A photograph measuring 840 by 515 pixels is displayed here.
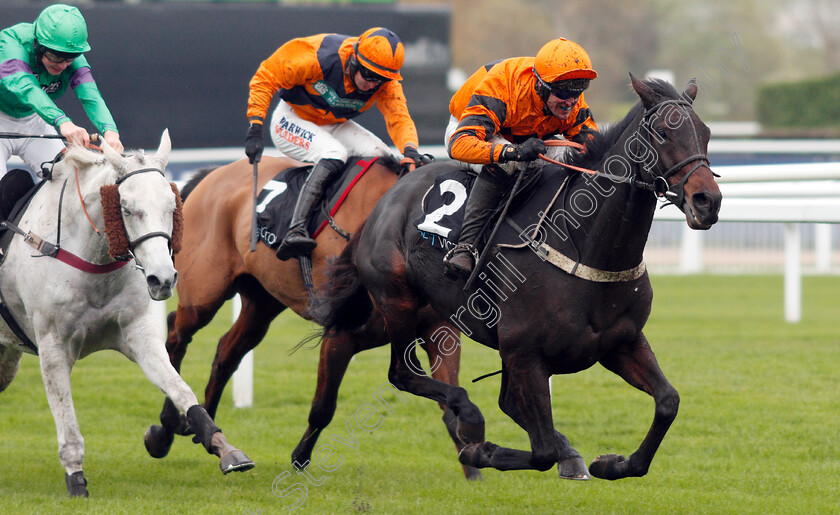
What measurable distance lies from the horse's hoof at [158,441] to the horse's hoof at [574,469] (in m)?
2.20

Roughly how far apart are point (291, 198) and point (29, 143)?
1257 millimetres

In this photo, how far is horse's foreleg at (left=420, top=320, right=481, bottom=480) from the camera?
5.09 metres

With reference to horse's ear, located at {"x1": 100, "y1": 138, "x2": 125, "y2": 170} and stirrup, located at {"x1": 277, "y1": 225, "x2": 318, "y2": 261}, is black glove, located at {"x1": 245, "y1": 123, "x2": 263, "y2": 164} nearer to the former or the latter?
stirrup, located at {"x1": 277, "y1": 225, "x2": 318, "y2": 261}

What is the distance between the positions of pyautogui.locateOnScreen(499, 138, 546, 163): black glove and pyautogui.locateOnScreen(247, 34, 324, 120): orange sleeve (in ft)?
5.74

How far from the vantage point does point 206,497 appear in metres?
4.70

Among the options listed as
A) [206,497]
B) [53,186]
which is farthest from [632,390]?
[53,186]

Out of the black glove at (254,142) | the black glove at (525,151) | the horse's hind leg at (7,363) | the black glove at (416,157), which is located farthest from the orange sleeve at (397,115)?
the horse's hind leg at (7,363)

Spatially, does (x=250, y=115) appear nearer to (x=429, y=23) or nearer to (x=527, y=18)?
(x=429, y=23)

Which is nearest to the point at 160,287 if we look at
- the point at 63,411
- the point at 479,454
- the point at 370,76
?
the point at 63,411

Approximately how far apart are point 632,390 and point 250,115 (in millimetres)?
3023

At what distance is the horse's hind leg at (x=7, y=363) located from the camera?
518 cm

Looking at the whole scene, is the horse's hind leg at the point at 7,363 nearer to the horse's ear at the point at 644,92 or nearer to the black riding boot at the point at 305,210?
the black riding boot at the point at 305,210

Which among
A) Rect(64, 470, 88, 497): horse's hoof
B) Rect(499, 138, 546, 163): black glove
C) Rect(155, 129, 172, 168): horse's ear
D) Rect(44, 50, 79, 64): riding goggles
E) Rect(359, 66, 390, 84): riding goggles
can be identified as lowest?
Rect(64, 470, 88, 497): horse's hoof

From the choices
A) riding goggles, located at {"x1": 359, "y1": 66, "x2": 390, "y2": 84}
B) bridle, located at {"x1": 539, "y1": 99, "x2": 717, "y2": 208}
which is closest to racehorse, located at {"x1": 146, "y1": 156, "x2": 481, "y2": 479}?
riding goggles, located at {"x1": 359, "y1": 66, "x2": 390, "y2": 84}
